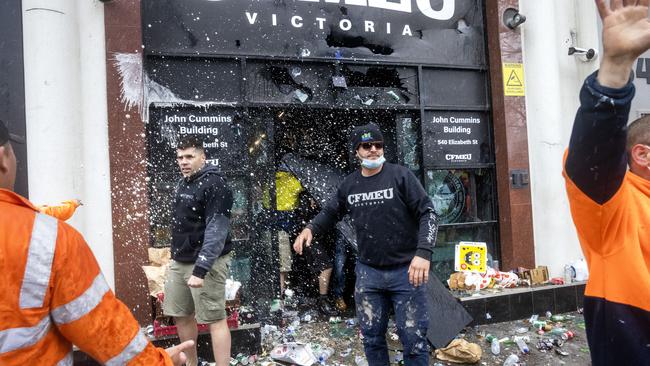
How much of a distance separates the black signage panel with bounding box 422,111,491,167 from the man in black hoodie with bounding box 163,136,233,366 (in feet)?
11.6

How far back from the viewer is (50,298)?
1474mm

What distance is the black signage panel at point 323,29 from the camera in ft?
18.5

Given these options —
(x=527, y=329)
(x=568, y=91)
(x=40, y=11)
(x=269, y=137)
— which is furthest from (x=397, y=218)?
(x=568, y=91)

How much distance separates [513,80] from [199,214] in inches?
196

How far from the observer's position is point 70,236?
1534 mm

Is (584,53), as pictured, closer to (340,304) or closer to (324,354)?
(340,304)

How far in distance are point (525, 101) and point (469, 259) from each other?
7.86ft

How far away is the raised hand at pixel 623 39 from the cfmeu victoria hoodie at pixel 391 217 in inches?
96.4

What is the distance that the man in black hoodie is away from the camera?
3.95 m

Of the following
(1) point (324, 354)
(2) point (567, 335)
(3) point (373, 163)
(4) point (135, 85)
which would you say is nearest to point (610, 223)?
(3) point (373, 163)

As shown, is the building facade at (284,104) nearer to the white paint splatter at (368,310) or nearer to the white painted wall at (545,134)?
the white painted wall at (545,134)

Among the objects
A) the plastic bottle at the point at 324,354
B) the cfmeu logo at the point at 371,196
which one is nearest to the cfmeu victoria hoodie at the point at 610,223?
the cfmeu logo at the point at 371,196

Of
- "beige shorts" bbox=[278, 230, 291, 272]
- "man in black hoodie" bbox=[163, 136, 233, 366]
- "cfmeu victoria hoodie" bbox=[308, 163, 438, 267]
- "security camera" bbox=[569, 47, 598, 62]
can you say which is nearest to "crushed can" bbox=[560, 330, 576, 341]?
"cfmeu victoria hoodie" bbox=[308, 163, 438, 267]

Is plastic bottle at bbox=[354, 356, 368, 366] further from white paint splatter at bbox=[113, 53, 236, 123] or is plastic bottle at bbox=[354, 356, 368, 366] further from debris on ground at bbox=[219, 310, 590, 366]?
white paint splatter at bbox=[113, 53, 236, 123]
